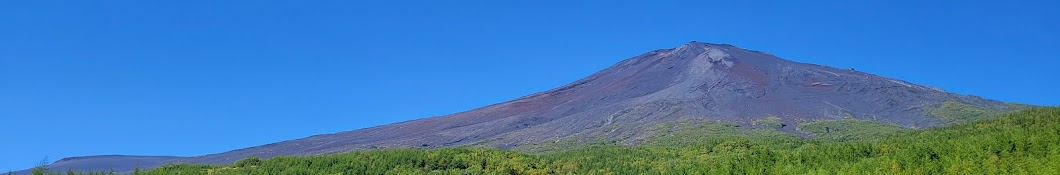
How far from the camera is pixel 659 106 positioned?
367ft

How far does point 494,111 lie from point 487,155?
6016 centimetres

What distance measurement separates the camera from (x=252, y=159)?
71.8 metres

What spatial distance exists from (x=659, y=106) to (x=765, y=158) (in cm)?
5004

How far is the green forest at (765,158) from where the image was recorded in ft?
167

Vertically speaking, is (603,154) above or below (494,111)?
below

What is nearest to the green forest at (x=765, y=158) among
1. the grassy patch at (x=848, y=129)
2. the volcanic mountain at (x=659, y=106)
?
the grassy patch at (x=848, y=129)

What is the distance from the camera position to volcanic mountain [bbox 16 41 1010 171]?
348ft

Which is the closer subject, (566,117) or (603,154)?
(603,154)

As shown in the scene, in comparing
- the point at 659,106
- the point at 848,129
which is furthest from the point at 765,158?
the point at 659,106

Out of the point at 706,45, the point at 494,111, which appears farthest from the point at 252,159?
the point at 706,45

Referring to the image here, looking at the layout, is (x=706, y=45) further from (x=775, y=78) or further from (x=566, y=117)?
(x=566, y=117)

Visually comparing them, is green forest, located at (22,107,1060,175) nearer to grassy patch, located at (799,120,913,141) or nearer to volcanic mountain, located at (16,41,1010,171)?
grassy patch, located at (799,120,913,141)

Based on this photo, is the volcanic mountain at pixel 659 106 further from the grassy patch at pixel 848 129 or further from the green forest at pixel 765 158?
the green forest at pixel 765 158

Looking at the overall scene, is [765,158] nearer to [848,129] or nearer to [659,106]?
[848,129]
